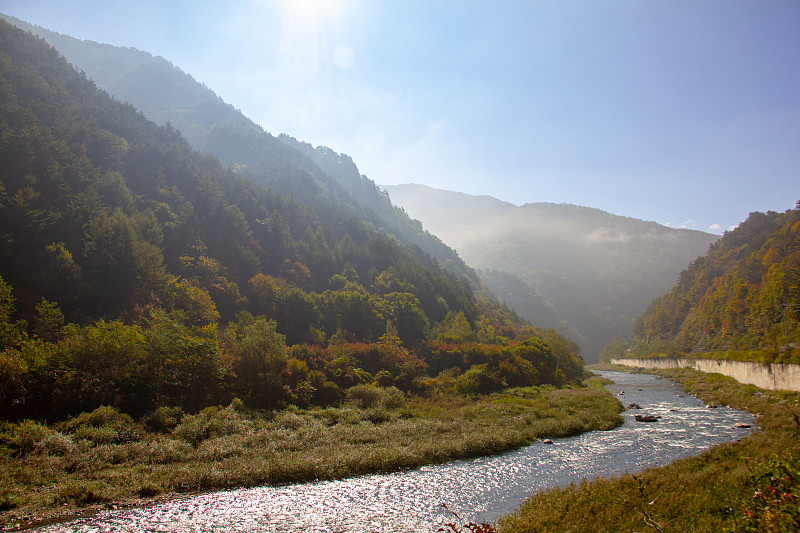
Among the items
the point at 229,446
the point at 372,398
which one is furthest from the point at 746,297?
the point at 229,446

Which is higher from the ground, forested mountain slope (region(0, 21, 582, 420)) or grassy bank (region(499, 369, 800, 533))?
forested mountain slope (region(0, 21, 582, 420))

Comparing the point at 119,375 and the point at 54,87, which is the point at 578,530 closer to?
the point at 119,375

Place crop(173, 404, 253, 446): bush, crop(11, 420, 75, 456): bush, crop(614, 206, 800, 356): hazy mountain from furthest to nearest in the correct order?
crop(614, 206, 800, 356): hazy mountain < crop(173, 404, 253, 446): bush < crop(11, 420, 75, 456): bush

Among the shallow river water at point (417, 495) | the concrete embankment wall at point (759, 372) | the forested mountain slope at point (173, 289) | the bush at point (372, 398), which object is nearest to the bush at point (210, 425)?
the forested mountain slope at point (173, 289)

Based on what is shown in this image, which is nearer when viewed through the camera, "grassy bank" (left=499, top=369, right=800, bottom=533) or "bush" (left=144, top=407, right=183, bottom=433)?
"grassy bank" (left=499, top=369, right=800, bottom=533)

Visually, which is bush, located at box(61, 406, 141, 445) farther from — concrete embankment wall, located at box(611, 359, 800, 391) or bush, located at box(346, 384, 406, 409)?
concrete embankment wall, located at box(611, 359, 800, 391)

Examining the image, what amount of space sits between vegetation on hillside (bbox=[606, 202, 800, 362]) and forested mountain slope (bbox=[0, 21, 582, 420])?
41.9m

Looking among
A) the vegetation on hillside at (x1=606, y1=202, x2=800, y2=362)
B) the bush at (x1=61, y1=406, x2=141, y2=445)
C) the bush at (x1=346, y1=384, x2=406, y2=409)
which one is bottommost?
the bush at (x1=346, y1=384, x2=406, y2=409)

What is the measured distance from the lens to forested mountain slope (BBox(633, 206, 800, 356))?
94.6 m

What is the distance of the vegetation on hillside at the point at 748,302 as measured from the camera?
88.1m

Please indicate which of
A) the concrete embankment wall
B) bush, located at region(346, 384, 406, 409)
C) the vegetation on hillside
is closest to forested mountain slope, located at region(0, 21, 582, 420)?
bush, located at region(346, 384, 406, 409)

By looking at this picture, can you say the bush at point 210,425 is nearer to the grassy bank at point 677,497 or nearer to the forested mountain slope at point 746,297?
the grassy bank at point 677,497

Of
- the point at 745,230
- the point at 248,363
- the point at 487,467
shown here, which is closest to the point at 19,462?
the point at 248,363

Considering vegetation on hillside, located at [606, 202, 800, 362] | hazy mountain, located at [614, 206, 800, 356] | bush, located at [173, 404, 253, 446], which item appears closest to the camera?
bush, located at [173, 404, 253, 446]
